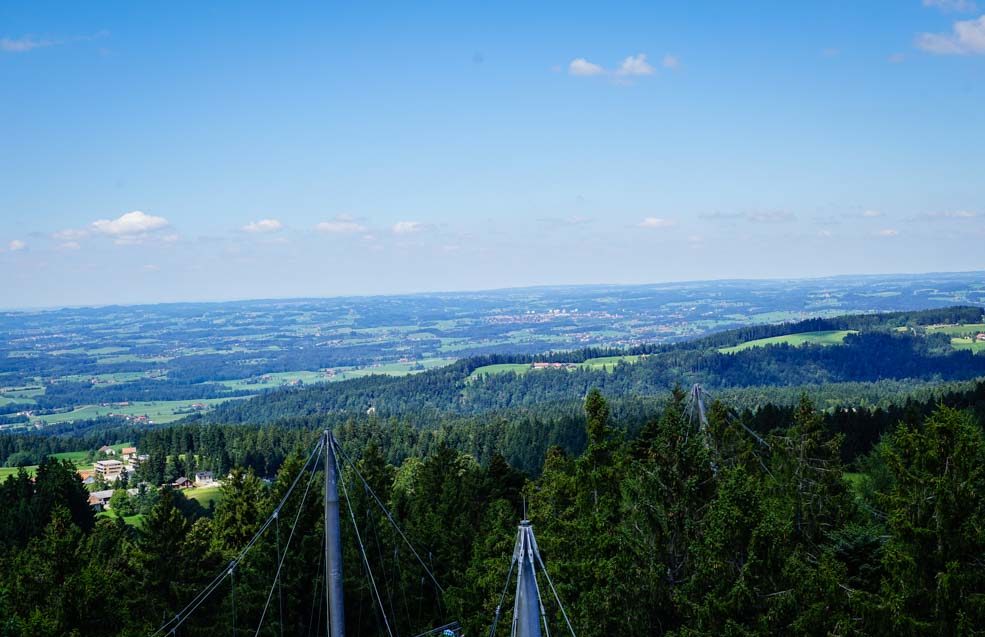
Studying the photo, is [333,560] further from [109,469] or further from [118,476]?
[109,469]

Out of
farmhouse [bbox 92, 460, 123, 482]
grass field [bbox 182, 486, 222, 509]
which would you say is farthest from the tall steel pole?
farmhouse [bbox 92, 460, 123, 482]

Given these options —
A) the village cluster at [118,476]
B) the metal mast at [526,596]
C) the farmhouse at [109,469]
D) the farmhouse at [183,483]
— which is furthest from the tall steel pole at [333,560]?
the farmhouse at [109,469]

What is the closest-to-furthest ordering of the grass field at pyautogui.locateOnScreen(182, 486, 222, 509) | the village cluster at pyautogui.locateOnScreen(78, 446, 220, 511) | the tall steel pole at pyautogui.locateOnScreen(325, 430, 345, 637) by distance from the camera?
the tall steel pole at pyautogui.locateOnScreen(325, 430, 345, 637) < the grass field at pyautogui.locateOnScreen(182, 486, 222, 509) < the village cluster at pyautogui.locateOnScreen(78, 446, 220, 511)

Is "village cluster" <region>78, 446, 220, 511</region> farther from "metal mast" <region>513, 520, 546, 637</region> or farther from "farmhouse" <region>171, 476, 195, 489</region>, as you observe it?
"metal mast" <region>513, 520, 546, 637</region>

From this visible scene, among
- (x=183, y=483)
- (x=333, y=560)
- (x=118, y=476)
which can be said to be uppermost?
(x=333, y=560)

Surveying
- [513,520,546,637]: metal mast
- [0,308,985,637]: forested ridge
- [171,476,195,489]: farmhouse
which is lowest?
[171,476,195,489]: farmhouse

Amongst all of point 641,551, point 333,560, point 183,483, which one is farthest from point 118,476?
point 641,551

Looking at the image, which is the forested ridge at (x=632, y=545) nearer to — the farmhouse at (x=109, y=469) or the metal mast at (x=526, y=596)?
the metal mast at (x=526, y=596)

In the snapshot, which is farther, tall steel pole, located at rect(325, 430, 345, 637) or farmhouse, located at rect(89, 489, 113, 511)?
farmhouse, located at rect(89, 489, 113, 511)
